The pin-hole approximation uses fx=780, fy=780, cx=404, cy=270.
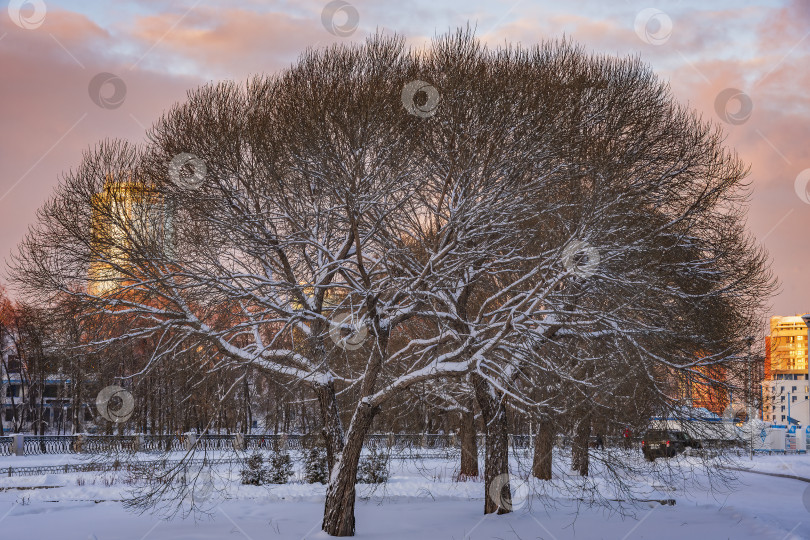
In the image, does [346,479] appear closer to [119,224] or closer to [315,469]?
[119,224]

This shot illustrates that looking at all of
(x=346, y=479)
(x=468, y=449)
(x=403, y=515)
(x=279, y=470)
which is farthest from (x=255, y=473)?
(x=346, y=479)

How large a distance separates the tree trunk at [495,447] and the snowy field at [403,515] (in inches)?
19.0

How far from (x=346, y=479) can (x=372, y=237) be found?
488cm

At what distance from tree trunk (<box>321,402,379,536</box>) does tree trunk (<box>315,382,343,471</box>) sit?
60 cm

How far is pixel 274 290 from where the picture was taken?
605 inches

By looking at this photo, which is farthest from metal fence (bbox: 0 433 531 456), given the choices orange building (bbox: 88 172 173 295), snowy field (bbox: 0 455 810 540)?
orange building (bbox: 88 172 173 295)

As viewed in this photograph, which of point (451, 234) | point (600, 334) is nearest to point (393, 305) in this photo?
point (451, 234)

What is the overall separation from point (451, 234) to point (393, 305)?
1.79m

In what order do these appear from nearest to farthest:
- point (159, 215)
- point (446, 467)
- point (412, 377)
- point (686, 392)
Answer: point (412, 377) < point (159, 215) < point (686, 392) < point (446, 467)

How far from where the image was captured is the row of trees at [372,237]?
14250 mm

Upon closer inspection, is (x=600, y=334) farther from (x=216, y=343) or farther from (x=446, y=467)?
(x=446, y=467)

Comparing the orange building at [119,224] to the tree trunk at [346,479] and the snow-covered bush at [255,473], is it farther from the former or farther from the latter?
the snow-covered bush at [255,473]

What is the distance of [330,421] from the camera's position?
15234 millimetres

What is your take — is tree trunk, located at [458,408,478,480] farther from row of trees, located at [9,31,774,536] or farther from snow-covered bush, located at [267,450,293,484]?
row of trees, located at [9,31,774,536]
